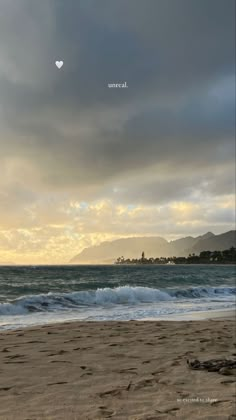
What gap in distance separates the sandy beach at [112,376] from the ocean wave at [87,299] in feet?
22.6

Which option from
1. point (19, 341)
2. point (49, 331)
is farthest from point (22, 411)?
point (49, 331)

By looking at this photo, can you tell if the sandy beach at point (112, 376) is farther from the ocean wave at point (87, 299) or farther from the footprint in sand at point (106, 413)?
the ocean wave at point (87, 299)

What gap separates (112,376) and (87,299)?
50.4 ft

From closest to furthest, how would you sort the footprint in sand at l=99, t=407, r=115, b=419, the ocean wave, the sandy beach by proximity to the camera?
the footprint in sand at l=99, t=407, r=115, b=419 → the sandy beach → the ocean wave

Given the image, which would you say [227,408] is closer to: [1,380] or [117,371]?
[117,371]

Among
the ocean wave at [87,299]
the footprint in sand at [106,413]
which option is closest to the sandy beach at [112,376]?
the footprint in sand at [106,413]

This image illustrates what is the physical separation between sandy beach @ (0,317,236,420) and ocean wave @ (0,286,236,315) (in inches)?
271

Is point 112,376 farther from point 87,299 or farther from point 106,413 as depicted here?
point 87,299

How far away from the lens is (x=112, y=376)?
592cm

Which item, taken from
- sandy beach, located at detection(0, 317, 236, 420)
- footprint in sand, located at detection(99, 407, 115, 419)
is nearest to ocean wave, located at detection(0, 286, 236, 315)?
A: sandy beach, located at detection(0, 317, 236, 420)

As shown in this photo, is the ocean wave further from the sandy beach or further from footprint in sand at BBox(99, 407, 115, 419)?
footprint in sand at BBox(99, 407, 115, 419)

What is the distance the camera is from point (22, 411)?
440 cm

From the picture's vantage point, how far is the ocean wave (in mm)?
16719

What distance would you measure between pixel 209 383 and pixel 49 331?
539 cm
